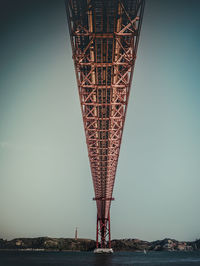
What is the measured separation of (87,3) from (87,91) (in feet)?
17.3

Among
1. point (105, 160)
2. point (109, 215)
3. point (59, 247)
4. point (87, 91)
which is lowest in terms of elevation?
point (59, 247)

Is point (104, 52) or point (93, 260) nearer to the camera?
point (104, 52)

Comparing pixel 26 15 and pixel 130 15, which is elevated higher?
pixel 130 15

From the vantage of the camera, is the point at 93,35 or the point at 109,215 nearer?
the point at 93,35

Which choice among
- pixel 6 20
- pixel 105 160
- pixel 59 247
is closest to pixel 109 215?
pixel 105 160

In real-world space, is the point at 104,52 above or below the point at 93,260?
above

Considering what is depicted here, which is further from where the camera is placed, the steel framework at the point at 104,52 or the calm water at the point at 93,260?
the calm water at the point at 93,260

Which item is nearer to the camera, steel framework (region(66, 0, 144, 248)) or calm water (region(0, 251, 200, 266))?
steel framework (region(66, 0, 144, 248))

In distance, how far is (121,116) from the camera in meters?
12.6

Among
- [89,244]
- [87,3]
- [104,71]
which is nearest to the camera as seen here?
[87,3]

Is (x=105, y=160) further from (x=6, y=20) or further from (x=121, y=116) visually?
(x=6, y=20)

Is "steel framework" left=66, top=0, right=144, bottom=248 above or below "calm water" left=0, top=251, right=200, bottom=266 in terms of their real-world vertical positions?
above

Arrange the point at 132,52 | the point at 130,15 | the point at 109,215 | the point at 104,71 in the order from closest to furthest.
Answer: the point at 130,15 → the point at 132,52 → the point at 104,71 → the point at 109,215

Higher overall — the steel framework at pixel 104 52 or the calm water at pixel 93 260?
the steel framework at pixel 104 52
